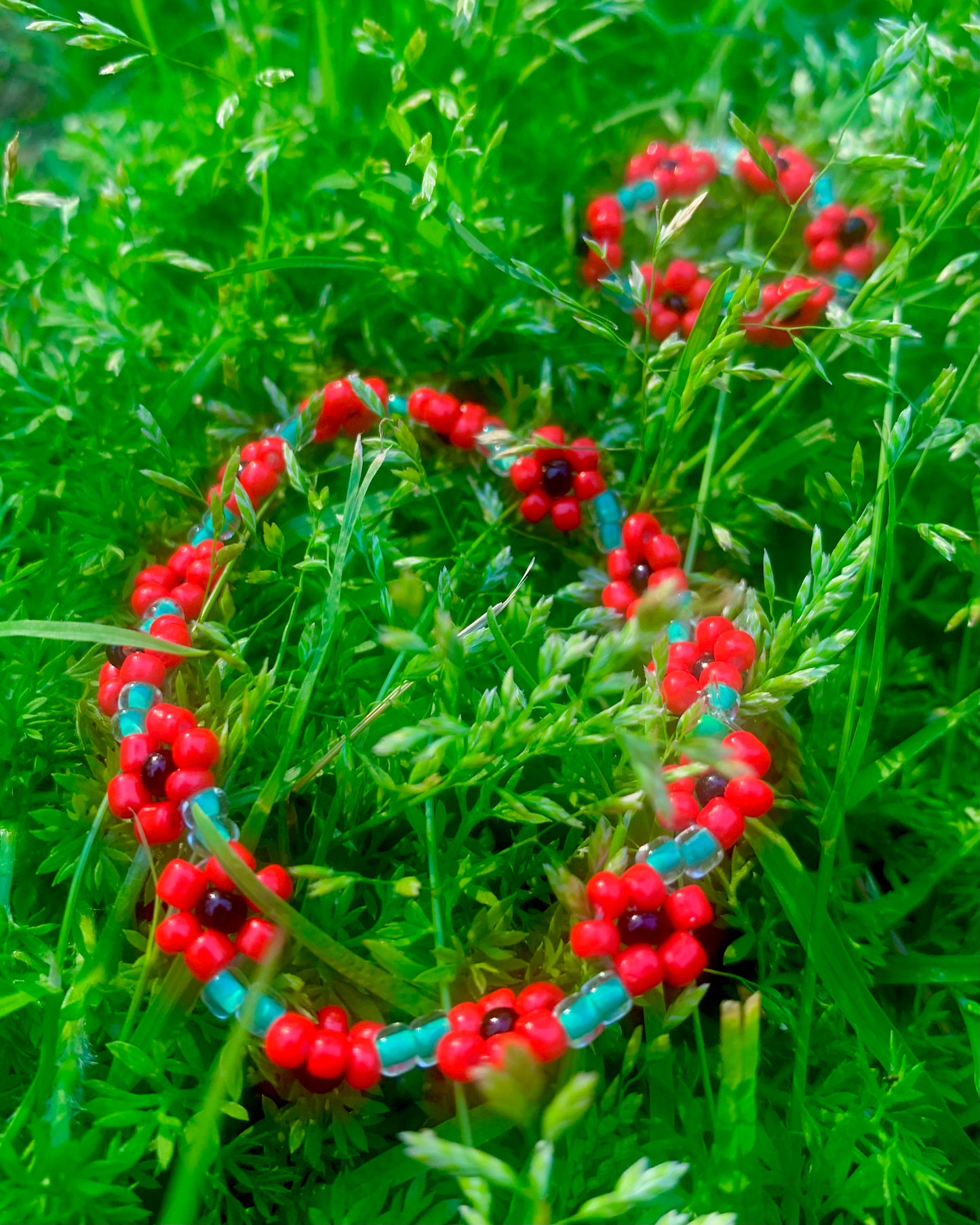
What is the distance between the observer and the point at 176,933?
4.55 ft

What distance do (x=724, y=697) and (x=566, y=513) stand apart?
1.61ft

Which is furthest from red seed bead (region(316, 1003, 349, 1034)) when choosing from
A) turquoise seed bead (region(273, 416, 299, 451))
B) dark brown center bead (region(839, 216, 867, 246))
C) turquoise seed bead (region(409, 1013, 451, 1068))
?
dark brown center bead (region(839, 216, 867, 246))

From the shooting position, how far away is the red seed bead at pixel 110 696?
63.2 inches

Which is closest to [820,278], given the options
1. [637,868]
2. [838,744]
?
[838,744]

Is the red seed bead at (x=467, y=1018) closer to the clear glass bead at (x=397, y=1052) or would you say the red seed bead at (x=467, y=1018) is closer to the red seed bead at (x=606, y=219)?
the clear glass bead at (x=397, y=1052)

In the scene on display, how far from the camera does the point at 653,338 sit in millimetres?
2051

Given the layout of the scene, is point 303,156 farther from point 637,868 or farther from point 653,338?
point 637,868

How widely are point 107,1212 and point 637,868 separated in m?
0.76

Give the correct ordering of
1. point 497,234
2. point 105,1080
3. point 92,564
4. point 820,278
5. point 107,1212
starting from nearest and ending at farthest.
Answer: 1. point 107,1212
2. point 105,1080
3. point 92,564
4. point 497,234
5. point 820,278

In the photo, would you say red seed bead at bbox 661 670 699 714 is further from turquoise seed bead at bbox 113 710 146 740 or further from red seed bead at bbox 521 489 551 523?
turquoise seed bead at bbox 113 710 146 740

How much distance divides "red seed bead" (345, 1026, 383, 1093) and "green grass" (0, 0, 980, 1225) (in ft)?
0.22

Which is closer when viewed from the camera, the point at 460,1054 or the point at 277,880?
the point at 460,1054

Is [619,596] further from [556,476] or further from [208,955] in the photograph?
[208,955]

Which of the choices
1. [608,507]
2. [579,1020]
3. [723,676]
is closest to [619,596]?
[608,507]
